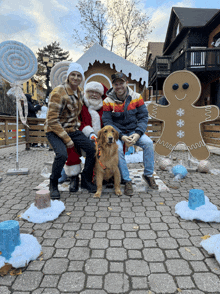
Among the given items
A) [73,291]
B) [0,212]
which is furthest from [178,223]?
[0,212]

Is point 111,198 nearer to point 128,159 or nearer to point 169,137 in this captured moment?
point 169,137

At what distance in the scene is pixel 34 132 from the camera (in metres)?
8.54

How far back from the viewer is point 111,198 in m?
3.22

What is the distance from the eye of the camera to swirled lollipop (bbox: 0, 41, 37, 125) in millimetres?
4219

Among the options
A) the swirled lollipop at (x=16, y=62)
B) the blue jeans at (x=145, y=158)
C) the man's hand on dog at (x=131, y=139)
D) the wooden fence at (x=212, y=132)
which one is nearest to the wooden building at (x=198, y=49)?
the wooden fence at (x=212, y=132)

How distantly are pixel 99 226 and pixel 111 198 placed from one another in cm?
86

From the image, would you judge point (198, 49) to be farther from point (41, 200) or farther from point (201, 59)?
point (41, 200)

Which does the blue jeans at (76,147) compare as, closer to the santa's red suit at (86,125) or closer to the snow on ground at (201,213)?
the santa's red suit at (86,125)

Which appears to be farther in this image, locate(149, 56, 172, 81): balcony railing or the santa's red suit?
locate(149, 56, 172, 81): balcony railing

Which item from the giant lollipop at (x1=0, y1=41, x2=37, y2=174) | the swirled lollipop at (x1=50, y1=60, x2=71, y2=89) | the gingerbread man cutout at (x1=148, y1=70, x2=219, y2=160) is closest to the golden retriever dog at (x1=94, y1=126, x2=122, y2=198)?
the gingerbread man cutout at (x1=148, y1=70, x2=219, y2=160)

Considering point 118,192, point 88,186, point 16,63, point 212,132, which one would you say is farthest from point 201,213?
point 212,132

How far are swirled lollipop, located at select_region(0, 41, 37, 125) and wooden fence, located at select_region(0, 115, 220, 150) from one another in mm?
3065

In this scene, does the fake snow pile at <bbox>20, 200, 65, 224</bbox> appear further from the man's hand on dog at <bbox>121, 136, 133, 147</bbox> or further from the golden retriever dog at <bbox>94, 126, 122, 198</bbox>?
the man's hand on dog at <bbox>121, 136, 133, 147</bbox>

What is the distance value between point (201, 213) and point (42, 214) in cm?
188
